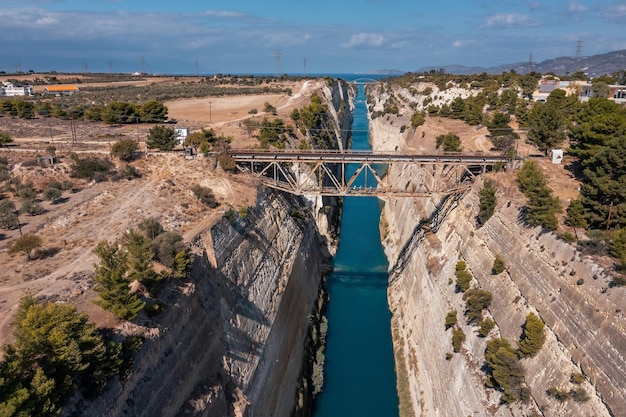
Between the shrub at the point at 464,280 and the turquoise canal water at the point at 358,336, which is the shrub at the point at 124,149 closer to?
the turquoise canal water at the point at 358,336

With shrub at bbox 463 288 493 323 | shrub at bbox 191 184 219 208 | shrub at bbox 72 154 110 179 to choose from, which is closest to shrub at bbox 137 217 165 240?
shrub at bbox 191 184 219 208

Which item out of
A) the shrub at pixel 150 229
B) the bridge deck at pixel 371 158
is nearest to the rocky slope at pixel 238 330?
the shrub at pixel 150 229

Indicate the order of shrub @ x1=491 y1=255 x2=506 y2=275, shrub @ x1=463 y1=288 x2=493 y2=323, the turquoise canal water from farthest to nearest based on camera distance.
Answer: the turquoise canal water → shrub @ x1=491 y1=255 x2=506 y2=275 → shrub @ x1=463 y1=288 x2=493 y2=323

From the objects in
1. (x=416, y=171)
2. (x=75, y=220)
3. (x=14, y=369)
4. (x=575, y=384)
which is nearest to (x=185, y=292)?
(x=14, y=369)

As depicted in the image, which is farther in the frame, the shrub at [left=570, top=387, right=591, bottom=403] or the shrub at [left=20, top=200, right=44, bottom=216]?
the shrub at [left=20, top=200, right=44, bottom=216]

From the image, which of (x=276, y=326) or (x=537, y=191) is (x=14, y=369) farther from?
(x=537, y=191)

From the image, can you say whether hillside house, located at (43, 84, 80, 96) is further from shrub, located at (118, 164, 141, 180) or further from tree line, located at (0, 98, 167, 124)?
shrub, located at (118, 164, 141, 180)
